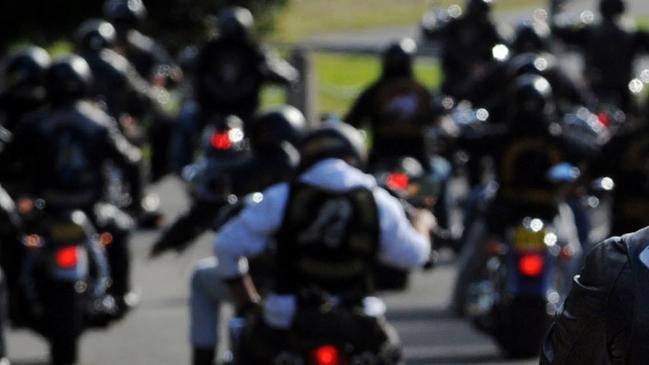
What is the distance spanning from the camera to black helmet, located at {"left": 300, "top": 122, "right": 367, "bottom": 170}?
31.2 ft

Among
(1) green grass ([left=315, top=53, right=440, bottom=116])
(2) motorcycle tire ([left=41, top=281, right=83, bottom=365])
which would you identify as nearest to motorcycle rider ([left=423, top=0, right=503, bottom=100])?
(2) motorcycle tire ([left=41, top=281, right=83, bottom=365])

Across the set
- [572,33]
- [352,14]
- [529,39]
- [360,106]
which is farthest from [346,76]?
[360,106]

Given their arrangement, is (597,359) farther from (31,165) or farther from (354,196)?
(31,165)

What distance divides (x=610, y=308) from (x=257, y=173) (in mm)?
6566

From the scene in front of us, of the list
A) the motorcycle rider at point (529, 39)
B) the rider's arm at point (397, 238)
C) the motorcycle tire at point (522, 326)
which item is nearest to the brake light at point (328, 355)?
the rider's arm at point (397, 238)

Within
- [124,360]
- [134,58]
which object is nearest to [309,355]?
[124,360]

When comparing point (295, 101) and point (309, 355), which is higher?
point (309, 355)

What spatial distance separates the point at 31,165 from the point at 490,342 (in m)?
2.68

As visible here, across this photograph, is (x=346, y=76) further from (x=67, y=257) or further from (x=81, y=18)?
(x=67, y=257)

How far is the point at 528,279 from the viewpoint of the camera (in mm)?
13188

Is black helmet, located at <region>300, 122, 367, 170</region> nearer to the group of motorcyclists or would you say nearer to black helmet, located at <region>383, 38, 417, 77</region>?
the group of motorcyclists

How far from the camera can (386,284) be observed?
1662 centimetres

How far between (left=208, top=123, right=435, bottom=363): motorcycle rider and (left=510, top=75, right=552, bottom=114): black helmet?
4.09 metres

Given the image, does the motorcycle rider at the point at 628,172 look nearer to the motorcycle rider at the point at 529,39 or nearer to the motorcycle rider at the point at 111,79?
the motorcycle rider at the point at 111,79
